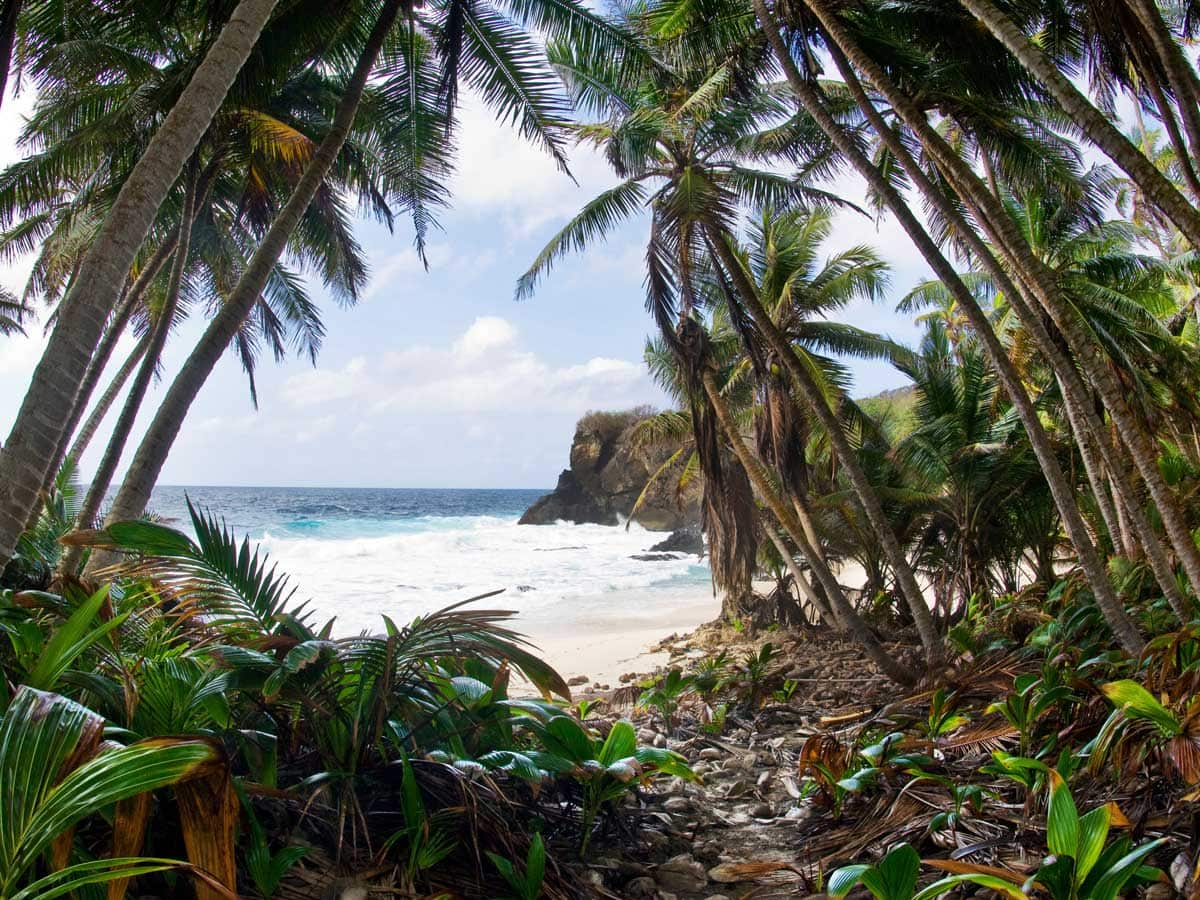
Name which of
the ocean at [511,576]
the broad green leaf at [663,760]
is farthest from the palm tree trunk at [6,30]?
the broad green leaf at [663,760]

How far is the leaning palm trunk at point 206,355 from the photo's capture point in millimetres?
4352

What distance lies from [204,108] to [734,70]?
5887 mm

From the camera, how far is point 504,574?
24.0 m

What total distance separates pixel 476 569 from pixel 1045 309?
22.3 metres

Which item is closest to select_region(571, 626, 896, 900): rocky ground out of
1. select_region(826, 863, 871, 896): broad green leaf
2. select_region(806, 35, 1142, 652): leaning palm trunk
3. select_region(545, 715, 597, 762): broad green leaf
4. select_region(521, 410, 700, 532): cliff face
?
select_region(545, 715, 597, 762): broad green leaf

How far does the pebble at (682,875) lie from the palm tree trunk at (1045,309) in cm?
358

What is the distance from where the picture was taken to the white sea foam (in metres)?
17.0

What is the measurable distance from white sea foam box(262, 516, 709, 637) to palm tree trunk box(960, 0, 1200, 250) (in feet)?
29.4

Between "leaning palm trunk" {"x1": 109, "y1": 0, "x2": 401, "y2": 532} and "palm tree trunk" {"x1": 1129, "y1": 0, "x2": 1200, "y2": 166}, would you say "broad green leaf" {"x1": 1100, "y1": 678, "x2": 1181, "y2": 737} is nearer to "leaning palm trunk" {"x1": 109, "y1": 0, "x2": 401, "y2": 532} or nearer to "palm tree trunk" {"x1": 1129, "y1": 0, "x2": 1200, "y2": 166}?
"palm tree trunk" {"x1": 1129, "y1": 0, "x2": 1200, "y2": 166}

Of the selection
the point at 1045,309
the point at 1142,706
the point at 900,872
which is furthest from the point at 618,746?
the point at 1045,309

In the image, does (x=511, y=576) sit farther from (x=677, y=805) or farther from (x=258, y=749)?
(x=258, y=749)

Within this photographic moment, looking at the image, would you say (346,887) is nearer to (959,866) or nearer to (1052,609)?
(959,866)

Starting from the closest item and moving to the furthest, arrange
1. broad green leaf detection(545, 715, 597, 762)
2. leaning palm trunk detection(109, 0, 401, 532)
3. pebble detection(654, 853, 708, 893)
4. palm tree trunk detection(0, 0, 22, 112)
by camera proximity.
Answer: pebble detection(654, 853, 708, 893), broad green leaf detection(545, 715, 597, 762), leaning palm trunk detection(109, 0, 401, 532), palm tree trunk detection(0, 0, 22, 112)

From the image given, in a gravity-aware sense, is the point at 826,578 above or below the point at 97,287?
below
